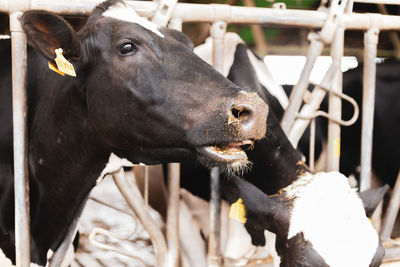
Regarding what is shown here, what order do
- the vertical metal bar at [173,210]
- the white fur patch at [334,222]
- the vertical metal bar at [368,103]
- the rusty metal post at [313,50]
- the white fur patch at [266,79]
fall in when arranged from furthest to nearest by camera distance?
1. the white fur patch at [266,79]
2. the vertical metal bar at [368,103]
3. the rusty metal post at [313,50]
4. the vertical metal bar at [173,210]
5. the white fur patch at [334,222]

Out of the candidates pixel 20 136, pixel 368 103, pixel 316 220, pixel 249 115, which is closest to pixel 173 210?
pixel 316 220

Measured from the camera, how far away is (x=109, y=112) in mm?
1542

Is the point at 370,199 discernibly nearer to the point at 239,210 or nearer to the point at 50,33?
the point at 239,210

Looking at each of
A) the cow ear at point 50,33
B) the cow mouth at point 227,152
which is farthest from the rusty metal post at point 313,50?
the cow ear at point 50,33

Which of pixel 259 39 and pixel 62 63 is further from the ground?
pixel 62 63

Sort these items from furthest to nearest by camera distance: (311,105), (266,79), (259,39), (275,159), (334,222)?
(259,39), (266,79), (311,105), (275,159), (334,222)

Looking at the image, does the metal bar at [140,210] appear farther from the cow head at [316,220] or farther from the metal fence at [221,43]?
the cow head at [316,220]

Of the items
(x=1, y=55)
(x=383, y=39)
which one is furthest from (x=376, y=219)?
(x=383, y=39)

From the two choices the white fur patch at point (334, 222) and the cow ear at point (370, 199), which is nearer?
the white fur patch at point (334, 222)

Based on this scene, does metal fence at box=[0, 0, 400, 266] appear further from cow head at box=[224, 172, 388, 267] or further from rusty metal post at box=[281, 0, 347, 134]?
cow head at box=[224, 172, 388, 267]

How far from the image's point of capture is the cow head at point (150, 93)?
1380 millimetres

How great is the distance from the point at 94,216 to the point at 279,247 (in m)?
1.26

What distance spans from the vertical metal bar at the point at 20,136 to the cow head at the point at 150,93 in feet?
0.58

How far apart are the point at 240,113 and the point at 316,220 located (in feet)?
2.17
